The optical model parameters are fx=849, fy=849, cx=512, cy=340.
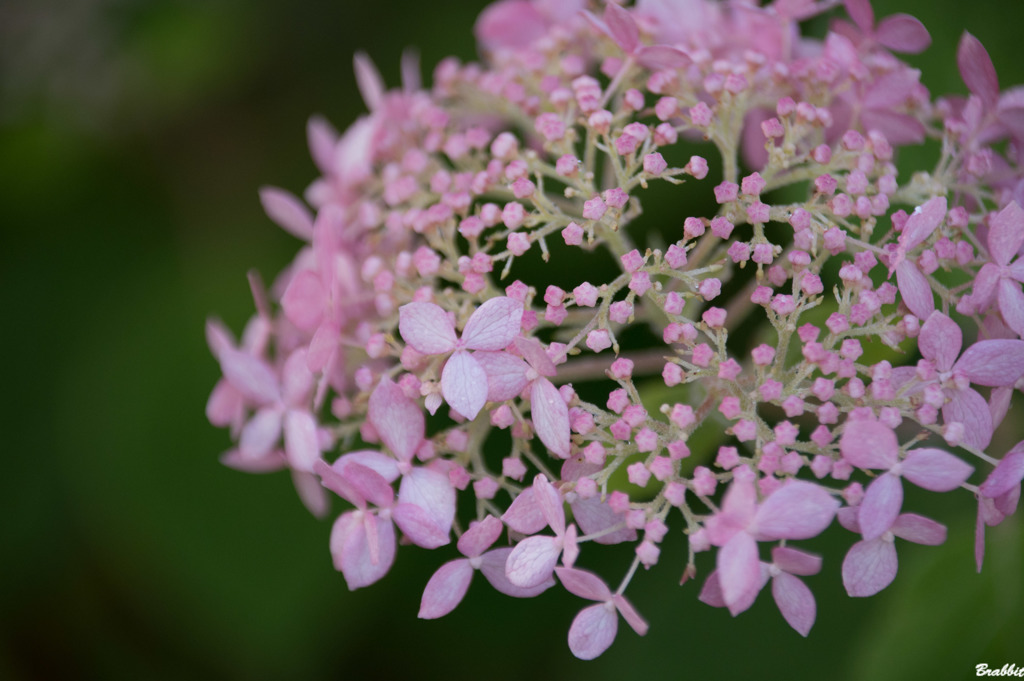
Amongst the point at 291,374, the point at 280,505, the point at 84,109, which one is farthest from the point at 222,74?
the point at 291,374

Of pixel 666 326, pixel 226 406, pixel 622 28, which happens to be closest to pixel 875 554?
pixel 666 326

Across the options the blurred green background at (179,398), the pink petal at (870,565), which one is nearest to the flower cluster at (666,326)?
the pink petal at (870,565)

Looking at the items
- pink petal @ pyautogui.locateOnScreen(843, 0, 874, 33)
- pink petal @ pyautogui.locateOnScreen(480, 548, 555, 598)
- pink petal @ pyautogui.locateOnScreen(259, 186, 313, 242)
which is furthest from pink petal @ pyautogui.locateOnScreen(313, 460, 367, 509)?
pink petal @ pyautogui.locateOnScreen(843, 0, 874, 33)

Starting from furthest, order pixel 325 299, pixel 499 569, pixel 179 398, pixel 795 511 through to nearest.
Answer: pixel 179 398, pixel 325 299, pixel 499 569, pixel 795 511

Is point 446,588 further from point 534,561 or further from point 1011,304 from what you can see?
point 1011,304

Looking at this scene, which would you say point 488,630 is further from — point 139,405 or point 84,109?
point 84,109

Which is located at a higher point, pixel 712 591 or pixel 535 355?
pixel 535 355

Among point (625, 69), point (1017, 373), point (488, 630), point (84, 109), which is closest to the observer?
point (1017, 373)
